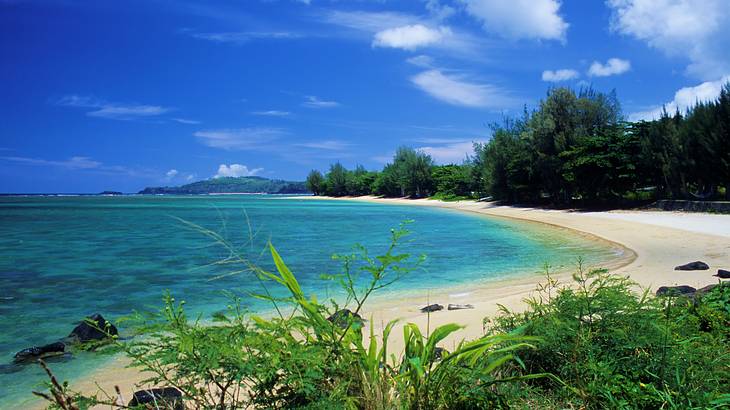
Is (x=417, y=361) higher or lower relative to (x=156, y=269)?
higher

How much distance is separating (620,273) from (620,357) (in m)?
9.94

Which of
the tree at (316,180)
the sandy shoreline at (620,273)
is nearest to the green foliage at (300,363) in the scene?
the sandy shoreline at (620,273)

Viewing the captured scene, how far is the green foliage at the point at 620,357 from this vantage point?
2625mm

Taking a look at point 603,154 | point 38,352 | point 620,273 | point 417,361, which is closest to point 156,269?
point 38,352

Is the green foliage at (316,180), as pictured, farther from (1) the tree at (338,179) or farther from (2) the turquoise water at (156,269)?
(2) the turquoise water at (156,269)

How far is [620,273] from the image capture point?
11.6m

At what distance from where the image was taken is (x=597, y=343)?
3111 millimetres

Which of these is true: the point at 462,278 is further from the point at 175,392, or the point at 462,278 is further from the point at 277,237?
the point at 277,237

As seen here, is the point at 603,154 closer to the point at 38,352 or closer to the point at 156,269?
the point at 156,269

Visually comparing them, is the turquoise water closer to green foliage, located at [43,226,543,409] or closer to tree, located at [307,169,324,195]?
green foliage, located at [43,226,543,409]

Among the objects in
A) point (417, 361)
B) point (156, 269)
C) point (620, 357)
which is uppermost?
point (417, 361)

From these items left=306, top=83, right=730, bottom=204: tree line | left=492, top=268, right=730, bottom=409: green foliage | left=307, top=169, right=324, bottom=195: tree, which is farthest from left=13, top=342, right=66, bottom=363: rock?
left=307, top=169, right=324, bottom=195: tree

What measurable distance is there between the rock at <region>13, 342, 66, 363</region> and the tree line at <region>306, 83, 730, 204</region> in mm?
35694

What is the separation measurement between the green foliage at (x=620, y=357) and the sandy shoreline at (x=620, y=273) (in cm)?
74
